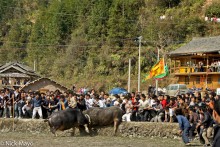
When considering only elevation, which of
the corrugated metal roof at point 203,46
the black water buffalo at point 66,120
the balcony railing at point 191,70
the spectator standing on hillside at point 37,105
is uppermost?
the corrugated metal roof at point 203,46

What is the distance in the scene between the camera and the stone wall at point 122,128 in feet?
67.1

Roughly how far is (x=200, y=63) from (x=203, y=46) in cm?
221

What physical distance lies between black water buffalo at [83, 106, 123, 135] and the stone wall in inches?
10.0

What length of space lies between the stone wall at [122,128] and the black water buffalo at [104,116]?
26cm

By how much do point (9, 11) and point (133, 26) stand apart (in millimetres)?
58973

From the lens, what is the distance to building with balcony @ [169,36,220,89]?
185 ft

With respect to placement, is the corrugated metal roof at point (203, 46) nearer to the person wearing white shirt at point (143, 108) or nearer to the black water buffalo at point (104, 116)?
the person wearing white shirt at point (143, 108)

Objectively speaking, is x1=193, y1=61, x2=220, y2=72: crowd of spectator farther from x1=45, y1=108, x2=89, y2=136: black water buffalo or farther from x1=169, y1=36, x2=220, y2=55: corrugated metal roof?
x1=45, y1=108, x2=89, y2=136: black water buffalo

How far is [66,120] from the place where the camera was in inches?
830

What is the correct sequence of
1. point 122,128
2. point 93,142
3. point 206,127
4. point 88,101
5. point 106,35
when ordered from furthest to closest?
point 106,35 → point 88,101 → point 122,128 → point 93,142 → point 206,127

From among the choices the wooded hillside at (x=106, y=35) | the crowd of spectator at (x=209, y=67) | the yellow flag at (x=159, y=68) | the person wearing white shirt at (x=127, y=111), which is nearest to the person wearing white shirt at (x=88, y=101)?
the person wearing white shirt at (x=127, y=111)

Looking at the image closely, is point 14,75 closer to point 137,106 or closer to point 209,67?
point 209,67

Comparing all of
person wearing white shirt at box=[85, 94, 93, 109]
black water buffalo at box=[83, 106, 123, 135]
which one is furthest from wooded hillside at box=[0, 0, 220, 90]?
black water buffalo at box=[83, 106, 123, 135]

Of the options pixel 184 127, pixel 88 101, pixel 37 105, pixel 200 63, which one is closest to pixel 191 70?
pixel 200 63
